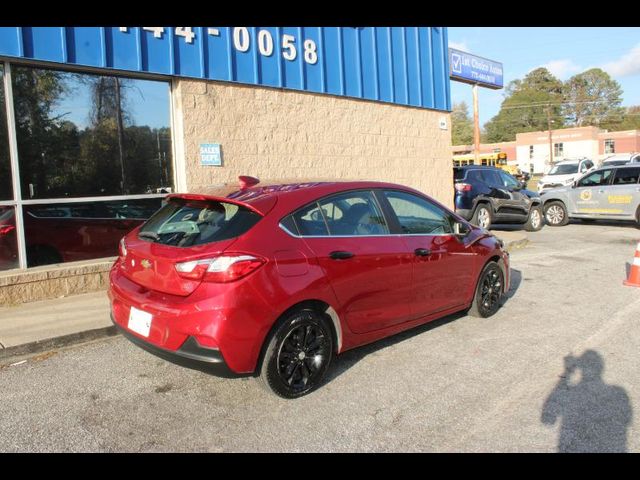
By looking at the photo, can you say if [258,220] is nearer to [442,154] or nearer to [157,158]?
[157,158]

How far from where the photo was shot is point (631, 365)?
4.34 metres

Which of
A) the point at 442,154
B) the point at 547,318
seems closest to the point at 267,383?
the point at 547,318

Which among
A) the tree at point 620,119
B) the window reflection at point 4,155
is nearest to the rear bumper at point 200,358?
the window reflection at point 4,155

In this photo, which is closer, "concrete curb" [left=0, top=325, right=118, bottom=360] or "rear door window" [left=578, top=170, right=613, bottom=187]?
"concrete curb" [left=0, top=325, right=118, bottom=360]

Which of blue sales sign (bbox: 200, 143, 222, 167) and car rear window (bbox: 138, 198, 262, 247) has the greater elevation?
blue sales sign (bbox: 200, 143, 222, 167)

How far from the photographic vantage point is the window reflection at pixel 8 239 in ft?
20.5

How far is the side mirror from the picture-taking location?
5.24 meters

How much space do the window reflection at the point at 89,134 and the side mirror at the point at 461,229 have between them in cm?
441

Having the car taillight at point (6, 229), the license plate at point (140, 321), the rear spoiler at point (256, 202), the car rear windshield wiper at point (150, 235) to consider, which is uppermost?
the rear spoiler at point (256, 202)

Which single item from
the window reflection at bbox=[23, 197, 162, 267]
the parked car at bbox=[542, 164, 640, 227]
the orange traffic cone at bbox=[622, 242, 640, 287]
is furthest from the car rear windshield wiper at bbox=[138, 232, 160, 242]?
the parked car at bbox=[542, 164, 640, 227]

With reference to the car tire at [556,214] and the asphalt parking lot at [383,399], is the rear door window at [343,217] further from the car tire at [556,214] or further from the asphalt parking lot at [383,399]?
the car tire at [556,214]

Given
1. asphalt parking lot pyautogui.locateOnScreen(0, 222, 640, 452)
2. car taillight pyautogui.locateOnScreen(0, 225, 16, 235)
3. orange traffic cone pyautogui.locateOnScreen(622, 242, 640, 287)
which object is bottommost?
asphalt parking lot pyautogui.locateOnScreen(0, 222, 640, 452)

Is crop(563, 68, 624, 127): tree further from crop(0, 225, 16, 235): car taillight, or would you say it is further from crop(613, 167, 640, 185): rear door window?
crop(0, 225, 16, 235): car taillight

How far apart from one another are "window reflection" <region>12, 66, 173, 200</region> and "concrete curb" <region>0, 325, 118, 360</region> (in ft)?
7.69
